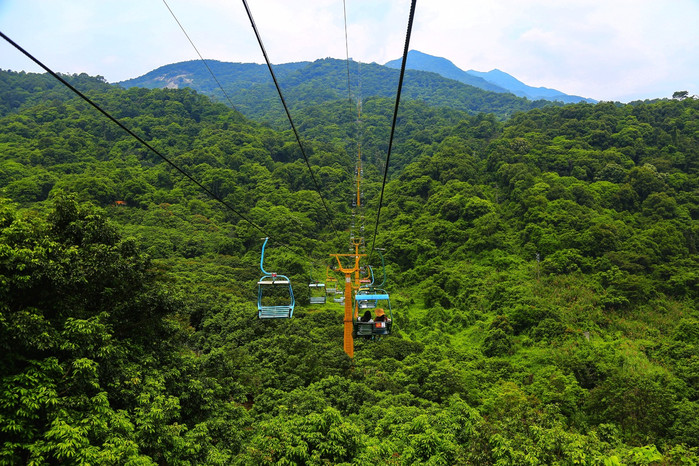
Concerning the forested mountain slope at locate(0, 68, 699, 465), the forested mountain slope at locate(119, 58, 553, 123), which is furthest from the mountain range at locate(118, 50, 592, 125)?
the forested mountain slope at locate(0, 68, 699, 465)

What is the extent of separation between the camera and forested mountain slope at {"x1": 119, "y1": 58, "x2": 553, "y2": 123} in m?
107

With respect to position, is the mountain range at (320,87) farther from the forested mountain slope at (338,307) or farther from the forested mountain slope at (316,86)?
the forested mountain slope at (338,307)

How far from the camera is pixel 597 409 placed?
15.7m

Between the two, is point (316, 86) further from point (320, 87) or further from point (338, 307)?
point (338, 307)

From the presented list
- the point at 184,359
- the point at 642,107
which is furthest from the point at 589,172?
the point at 184,359

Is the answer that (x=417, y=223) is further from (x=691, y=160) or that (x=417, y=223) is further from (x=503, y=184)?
(x=691, y=160)

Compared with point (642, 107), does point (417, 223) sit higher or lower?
lower

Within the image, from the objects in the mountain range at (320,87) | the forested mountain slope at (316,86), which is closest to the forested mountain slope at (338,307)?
the forested mountain slope at (316,86)

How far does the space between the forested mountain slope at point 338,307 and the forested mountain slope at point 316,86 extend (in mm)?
44051

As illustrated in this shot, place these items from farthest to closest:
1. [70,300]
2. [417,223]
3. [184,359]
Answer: [417,223]
[184,359]
[70,300]

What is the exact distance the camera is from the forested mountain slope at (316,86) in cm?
10731

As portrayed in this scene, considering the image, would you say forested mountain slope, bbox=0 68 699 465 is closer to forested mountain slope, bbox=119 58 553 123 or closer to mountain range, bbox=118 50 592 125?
forested mountain slope, bbox=119 58 553 123

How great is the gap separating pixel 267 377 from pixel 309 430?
8.29 meters

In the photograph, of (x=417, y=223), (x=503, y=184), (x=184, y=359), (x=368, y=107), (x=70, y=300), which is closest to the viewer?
(x=70, y=300)
